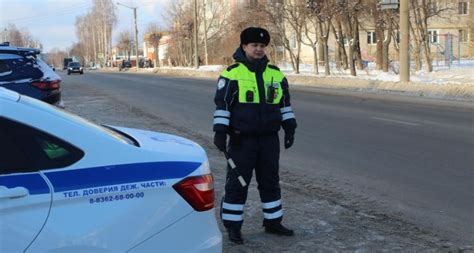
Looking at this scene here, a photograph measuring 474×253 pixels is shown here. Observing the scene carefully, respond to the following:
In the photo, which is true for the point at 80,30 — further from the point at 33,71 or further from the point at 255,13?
the point at 33,71

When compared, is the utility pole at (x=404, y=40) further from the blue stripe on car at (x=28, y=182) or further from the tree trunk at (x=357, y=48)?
the blue stripe on car at (x=28, y=182)

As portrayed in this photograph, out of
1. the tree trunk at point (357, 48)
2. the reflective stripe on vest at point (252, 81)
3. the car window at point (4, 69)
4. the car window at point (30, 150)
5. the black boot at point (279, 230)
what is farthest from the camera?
the tree trunk at point (357, 48)

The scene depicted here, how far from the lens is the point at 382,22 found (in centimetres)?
3616

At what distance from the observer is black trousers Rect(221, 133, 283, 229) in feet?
16.0

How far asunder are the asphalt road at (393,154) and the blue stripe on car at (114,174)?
10.4 feet

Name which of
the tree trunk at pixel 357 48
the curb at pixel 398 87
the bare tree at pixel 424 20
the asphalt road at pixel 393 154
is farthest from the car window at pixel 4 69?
the bare tree at pixel 424 20

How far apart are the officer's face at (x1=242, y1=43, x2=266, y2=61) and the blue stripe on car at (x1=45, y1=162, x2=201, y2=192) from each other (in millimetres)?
1968

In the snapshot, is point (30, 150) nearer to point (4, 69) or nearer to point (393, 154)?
point (393, 154)

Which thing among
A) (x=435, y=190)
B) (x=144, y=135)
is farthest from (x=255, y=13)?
(x=144, y=135)

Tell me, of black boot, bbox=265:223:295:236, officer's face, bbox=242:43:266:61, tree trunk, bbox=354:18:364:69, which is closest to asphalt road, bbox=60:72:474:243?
black boot, bbox=265:223:295:236

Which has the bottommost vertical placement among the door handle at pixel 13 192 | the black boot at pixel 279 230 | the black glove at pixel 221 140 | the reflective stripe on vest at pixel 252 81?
the black boot at pixel 279 230

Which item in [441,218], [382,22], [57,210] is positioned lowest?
[441,218]

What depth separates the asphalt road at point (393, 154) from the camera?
20.2ft

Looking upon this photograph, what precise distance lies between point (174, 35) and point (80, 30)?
8288 cm
